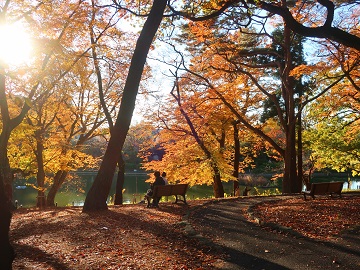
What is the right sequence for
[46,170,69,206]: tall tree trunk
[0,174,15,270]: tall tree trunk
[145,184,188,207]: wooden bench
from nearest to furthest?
1. [0,174,15,270]: tall tree trunk
2. [145,184,188,207]: wooden bench
3. [46,170,69,206]: tall tree trunk

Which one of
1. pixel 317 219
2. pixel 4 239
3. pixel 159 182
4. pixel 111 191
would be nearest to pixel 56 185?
pixel 159 182

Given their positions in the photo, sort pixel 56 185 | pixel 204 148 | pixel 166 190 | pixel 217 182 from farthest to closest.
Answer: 1. pixel 217 182
2. pixel 204 148
3. pixel 56 185
4. pixel 166 190

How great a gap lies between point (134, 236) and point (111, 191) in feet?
128

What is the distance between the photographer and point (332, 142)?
2391 cm

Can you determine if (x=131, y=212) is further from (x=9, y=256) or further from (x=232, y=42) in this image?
(x=232, y=42)

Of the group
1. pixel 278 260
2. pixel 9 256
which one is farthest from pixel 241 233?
pixel 9 256

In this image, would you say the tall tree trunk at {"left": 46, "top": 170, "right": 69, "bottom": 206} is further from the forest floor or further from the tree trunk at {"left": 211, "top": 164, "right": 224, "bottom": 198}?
the forest floor

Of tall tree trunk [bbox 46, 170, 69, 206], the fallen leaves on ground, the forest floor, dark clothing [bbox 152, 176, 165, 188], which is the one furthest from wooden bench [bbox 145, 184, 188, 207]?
tall tree trunk [bbox 46, 170, 69, 206]

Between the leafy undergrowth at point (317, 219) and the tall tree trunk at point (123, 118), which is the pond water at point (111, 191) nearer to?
the leafy undergrowth at point (317, 219)

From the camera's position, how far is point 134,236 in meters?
6.42

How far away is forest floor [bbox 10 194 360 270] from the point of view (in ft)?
15.9

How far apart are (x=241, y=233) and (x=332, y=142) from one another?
19753 mm

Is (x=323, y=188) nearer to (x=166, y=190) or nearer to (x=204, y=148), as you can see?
(x=166, y=190)

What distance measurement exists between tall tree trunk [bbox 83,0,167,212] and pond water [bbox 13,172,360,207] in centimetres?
1476
